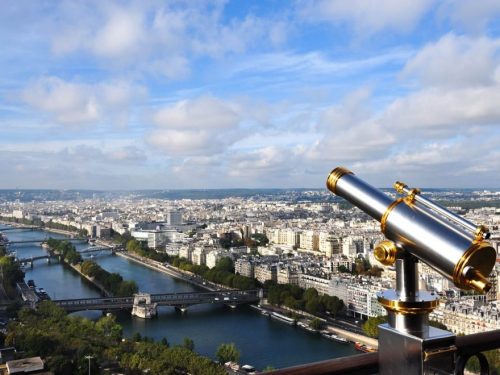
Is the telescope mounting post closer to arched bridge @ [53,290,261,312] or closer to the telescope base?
the telescope base

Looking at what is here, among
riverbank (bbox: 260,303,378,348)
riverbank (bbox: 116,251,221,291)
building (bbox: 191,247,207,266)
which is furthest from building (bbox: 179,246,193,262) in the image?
riverbank (bbox: 260,303,378,348)

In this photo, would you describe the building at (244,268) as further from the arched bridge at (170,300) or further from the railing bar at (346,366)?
the railing bar at (346,366)

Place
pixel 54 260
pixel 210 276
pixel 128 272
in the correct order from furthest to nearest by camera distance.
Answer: pixel 54 260 → pixel 128 272 → pixel 210 276

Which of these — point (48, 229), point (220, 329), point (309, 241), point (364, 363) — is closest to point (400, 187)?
point (364, 363)

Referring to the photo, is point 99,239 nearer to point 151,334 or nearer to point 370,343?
point 151,334

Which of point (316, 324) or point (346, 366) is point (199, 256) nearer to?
point (316, 324)

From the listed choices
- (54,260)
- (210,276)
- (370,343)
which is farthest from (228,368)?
(54,260)
